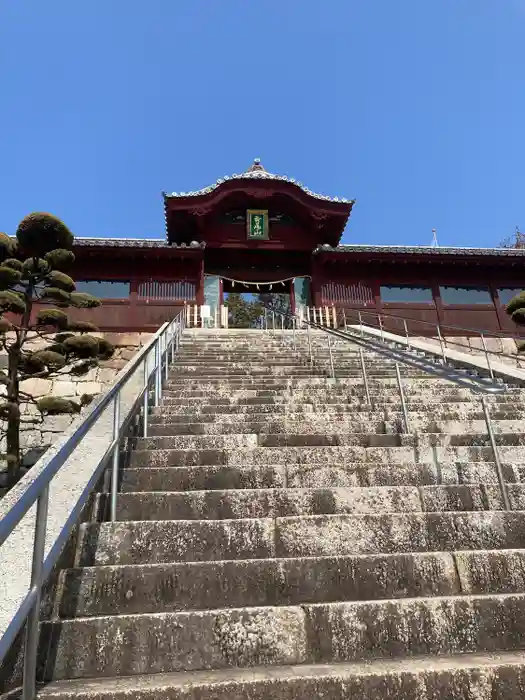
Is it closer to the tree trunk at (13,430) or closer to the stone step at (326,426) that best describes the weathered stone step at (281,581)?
the stone step at (326,426)

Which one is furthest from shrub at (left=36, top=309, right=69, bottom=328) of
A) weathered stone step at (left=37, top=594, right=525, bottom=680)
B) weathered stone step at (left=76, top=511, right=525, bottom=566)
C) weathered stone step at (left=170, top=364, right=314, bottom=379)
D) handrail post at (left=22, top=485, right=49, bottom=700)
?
weathered stone step at (left=37, top=594, right=525, bottom=680)

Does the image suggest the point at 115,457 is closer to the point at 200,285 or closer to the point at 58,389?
the point at 58,389

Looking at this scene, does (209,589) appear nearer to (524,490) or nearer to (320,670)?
(320,670)

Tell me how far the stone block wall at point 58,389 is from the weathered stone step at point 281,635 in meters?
7.90

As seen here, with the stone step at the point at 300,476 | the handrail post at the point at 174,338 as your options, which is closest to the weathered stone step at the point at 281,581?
the stone step at the point at 300,476

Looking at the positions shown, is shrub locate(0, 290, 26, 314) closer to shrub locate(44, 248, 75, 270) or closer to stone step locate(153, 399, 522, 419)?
shrub locate(44, 248, 75, 270)

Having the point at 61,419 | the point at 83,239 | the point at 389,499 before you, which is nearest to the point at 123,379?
the point at 389,499

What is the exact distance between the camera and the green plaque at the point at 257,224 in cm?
1654

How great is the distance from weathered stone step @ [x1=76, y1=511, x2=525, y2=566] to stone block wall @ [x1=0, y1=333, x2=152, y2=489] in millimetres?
7200

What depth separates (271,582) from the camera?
2588 millimetres

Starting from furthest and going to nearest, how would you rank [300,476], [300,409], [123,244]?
[123,244]
[300,409]
[300,476]

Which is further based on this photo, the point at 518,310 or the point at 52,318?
the point at 518,310

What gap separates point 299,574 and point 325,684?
0.70m

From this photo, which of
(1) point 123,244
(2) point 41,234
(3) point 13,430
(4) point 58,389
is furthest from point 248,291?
(3) point 13,430
